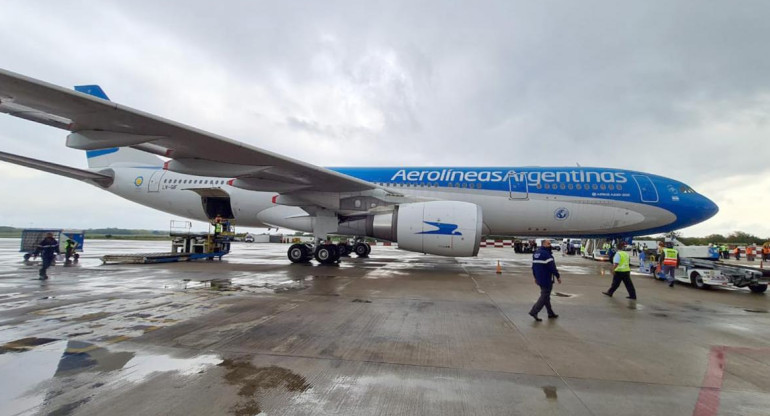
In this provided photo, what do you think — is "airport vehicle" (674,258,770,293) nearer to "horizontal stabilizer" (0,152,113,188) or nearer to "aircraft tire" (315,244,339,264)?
"aircraft tire" (315,244,339,264)

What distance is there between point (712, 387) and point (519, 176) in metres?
9.43

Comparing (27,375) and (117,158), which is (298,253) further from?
(27,375)

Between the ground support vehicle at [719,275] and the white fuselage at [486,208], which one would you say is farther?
the white fuselage at [486,208]

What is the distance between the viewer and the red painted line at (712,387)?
8.13 feet

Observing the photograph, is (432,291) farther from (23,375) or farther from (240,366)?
(23,375)

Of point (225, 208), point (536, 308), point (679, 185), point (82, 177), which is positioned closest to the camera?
point (536, 308)

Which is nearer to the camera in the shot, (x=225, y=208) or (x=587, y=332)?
(x=587, y=332)

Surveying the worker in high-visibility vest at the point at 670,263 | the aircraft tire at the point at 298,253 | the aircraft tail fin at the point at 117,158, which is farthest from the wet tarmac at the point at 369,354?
the aircraft tail fin at the point at 117,158

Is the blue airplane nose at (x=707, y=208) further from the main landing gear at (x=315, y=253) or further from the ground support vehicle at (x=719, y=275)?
the main landing gear at (x=315, y=253)

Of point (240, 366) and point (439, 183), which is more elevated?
point (439, 183)

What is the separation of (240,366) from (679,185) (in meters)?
14.0

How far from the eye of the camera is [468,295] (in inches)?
269

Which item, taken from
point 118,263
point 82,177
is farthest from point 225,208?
point 82,177

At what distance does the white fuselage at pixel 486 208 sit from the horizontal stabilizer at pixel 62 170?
1.42 ft
